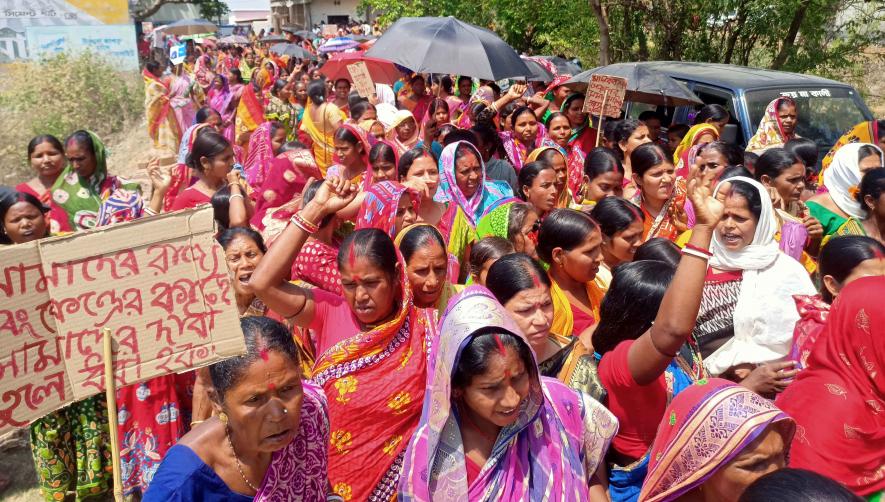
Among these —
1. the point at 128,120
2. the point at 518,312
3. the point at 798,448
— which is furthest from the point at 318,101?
the point at 128,120

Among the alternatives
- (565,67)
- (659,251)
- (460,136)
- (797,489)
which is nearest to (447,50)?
(460,136)

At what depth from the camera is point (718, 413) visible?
1.86m

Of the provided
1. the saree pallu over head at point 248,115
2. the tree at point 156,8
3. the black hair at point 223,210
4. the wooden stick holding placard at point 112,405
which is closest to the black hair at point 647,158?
the black hair at point 223,210

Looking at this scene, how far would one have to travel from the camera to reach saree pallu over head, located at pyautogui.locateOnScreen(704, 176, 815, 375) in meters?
3.07

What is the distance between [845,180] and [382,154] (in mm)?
2870

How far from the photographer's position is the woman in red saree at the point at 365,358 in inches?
103

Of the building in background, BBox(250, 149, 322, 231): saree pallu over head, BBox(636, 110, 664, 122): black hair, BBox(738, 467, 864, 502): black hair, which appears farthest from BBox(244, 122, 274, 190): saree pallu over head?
the building in background

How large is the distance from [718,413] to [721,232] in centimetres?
176

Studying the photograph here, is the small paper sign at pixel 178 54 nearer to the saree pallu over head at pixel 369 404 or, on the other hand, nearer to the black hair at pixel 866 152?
the black hair at pixel 866 152

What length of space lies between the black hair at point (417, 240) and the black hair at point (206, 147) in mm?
2289

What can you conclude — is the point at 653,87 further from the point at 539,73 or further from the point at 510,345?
the point at 510,345

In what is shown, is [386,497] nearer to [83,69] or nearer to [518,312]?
[518,312]

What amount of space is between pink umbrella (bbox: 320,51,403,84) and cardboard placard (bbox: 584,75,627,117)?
4.76 metres

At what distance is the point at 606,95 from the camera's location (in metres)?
6.30
